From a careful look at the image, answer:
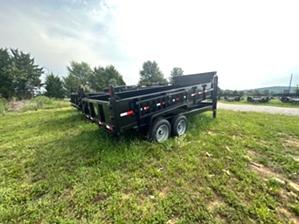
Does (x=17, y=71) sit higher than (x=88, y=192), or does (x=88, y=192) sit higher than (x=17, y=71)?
(x=17, y=71)

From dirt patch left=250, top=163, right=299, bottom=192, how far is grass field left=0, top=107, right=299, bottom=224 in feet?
0.06

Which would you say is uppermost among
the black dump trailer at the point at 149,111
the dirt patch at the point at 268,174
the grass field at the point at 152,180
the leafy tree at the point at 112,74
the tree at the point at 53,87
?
the leafy tree at the point at 112,74

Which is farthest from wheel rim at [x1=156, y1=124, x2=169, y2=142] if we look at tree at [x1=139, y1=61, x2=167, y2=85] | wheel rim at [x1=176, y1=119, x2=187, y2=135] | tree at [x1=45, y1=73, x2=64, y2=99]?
tree at [x1=139, y1=61, x2=167, y2=85]

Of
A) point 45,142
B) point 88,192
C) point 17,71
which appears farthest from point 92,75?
point 88,192

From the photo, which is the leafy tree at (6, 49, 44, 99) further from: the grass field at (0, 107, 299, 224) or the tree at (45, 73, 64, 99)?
the grass field at (0, 107, 299, 224)

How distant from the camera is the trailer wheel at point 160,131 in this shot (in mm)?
3305

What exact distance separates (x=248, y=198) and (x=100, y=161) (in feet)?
8.55

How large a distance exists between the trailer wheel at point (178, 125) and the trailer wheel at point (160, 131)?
0.17 m

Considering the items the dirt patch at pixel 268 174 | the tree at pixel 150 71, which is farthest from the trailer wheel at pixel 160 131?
the tree at pixel 150 71

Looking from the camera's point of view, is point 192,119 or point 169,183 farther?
point 192,119

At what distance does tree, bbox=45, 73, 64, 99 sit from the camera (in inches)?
906

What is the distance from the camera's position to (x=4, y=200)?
6.56 feet

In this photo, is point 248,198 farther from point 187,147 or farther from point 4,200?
point 4,200

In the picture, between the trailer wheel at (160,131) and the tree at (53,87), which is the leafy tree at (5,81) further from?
the trailer wheel at (160,131)
